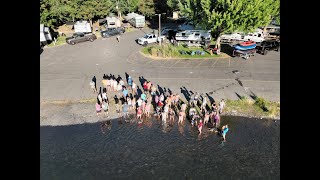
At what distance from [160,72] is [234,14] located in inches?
426

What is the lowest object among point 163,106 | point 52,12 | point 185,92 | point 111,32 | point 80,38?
point 163,106

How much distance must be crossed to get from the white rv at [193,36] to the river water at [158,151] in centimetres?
2095

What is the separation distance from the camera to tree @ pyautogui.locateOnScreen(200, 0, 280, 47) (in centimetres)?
3516

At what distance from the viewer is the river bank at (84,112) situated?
23.5 metres

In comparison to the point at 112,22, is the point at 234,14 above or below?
above

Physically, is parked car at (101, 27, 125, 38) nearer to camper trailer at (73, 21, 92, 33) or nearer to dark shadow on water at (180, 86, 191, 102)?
camper trailer at (73, 21, 92, 33)

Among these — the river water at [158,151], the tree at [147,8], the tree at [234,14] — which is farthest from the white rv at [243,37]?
the river water at [158,151]

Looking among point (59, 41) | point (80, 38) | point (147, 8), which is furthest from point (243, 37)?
point (59, 41)

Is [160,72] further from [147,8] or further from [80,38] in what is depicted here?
[147,8]

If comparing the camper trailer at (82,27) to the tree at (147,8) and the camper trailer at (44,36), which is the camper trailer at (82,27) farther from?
the tree at (147,8)

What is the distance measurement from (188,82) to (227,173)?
12.9m

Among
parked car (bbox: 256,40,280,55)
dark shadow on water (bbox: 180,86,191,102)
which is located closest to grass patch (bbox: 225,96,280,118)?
dark shadow on water (bbox: 180,86,191,102)

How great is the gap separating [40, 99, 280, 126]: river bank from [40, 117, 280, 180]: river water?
63cm

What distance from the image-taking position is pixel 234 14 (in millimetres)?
35250
